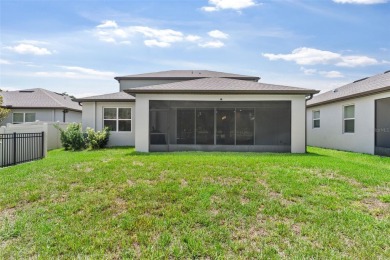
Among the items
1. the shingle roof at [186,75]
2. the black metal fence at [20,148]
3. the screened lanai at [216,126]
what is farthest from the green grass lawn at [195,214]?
the shingle roof at [186,75]

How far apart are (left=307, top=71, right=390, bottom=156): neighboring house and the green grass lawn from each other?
22.1ft

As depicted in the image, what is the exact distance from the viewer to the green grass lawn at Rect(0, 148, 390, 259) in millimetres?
3934

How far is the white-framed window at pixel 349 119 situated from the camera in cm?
1502

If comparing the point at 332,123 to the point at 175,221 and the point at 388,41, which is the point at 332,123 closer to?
the point at 388,41

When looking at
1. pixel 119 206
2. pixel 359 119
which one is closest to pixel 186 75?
pixel 359 119

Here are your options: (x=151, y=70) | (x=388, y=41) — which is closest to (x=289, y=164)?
(x=388, y=41)

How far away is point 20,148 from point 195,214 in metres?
9.00

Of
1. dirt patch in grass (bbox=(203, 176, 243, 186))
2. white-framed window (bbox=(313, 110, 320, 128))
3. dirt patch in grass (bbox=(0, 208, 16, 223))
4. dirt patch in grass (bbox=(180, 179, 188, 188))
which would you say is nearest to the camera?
dirt patch in grass (bbox=(0, 208, 16, 223))

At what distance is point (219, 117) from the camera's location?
14.8m

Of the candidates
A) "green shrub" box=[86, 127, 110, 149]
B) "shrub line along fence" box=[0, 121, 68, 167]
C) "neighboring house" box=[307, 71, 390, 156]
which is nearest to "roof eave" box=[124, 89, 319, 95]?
"neighboring house" box=[307, 71, 390, 156]

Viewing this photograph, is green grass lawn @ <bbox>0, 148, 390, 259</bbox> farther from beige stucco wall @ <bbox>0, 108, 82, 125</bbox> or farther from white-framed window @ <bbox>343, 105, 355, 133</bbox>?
beige stucco wall @ <bbox>0, 108, 82, 125</bbox>

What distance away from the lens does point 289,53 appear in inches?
707

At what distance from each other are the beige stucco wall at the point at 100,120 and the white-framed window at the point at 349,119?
13.2 meters

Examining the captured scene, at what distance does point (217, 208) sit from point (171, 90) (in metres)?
8.90
